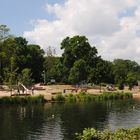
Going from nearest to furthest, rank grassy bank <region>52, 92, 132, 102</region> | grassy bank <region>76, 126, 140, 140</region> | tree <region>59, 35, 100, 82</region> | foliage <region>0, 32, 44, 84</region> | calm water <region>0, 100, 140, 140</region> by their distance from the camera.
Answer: grassy bank <region>76, 126, 140, 140</region> → calm water <region>0, 100, 140, 140</region> → grassy bank <region>52, 92, 132, 102</region> → foliage <region>0, 32, 44, 84</region> → tree <region>59, 35, 100, 82</region>

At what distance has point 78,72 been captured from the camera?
136m

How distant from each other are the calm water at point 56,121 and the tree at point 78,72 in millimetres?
45441

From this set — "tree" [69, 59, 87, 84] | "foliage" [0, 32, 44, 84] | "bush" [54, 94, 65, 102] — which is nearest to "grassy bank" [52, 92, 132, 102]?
"bush" [54, 94, 65, 102]

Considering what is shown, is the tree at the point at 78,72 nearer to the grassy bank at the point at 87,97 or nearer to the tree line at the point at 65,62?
the tree line at the point at 65,62

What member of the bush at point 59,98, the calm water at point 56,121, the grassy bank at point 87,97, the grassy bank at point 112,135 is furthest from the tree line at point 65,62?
the grassy bank at point 112,135

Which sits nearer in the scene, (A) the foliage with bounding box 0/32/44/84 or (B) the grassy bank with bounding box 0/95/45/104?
(B) the grassy bank with bounding box 0/95/45/104

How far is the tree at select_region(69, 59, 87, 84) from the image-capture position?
447 feet

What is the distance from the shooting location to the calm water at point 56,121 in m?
54.1

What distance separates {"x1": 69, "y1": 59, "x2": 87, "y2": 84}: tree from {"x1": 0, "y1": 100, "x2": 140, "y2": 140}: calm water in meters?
45.4

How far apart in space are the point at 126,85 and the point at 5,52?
49.1 metres

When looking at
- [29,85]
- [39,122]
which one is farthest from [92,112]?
[29,85]

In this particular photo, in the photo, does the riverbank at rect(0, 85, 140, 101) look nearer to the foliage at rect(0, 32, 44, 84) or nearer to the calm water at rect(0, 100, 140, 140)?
the foliage at rect(0, 32, 44, 84)

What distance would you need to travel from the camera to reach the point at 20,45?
151 metres

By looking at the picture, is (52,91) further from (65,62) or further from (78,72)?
(65,62)
